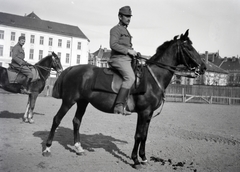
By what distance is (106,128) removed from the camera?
31.2 ft

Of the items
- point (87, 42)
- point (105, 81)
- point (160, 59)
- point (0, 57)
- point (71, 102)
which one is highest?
point (87, 42)

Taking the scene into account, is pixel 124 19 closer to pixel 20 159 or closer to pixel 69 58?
pixel 20 159

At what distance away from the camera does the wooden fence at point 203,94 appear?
1143 inches

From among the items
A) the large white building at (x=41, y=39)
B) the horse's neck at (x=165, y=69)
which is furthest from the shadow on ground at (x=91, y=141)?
the large white building at (x=41, y=39)

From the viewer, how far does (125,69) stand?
5133 mm

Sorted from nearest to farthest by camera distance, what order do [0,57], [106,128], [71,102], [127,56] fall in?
1. [127,56]
2. [71,102]
3. [106,128]
4. [0,57]

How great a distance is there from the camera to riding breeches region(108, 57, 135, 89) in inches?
200

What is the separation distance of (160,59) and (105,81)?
4.92ft

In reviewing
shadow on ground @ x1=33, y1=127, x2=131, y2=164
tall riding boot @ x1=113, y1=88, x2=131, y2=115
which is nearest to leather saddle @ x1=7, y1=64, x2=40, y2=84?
shadow on ground @ x1=33, y1=127, x2=131, y2=164

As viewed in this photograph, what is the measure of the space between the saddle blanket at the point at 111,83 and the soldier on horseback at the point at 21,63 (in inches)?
210

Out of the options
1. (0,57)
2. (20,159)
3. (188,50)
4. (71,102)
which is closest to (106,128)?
(71,102)

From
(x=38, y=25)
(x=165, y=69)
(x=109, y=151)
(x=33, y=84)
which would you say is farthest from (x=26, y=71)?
(x=38, y=25)

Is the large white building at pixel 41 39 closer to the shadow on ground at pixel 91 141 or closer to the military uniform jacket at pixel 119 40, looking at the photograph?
the shadow on ground at pixel 91 141

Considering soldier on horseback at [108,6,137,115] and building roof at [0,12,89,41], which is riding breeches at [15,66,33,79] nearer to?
soldier on horseback at [108,6,137,115]
